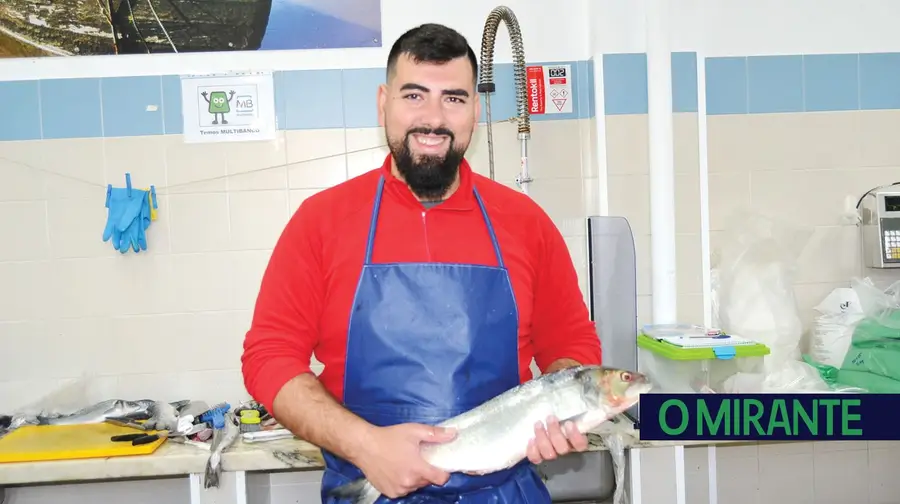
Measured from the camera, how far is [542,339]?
6.16 feet

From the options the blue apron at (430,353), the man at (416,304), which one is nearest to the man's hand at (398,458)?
the man at (416,304)

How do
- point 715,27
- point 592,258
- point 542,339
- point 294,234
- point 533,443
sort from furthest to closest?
point 715,27
point 592,258
point 542,339
point 294,234
point 533,443

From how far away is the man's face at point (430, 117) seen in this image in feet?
5.63

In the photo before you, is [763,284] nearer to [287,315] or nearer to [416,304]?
[416,304]

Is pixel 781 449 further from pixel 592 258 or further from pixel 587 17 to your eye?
pixel 587 17

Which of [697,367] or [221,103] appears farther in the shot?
[221,103]

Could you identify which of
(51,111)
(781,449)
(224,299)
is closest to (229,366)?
(224,299)

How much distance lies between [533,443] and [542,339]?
386mm

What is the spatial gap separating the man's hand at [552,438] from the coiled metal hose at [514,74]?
1.49 meters

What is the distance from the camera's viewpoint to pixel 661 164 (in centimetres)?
290

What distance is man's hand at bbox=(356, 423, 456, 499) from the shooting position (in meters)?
1.48

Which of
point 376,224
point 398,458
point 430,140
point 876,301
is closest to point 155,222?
point 376,224

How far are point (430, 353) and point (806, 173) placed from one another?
2.21 m

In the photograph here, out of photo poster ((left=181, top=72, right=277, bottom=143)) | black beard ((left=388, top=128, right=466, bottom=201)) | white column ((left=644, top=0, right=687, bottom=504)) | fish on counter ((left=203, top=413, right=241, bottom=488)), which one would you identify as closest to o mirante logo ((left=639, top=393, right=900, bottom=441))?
white column ((left=644, top=0, right=687, bottom=504))
